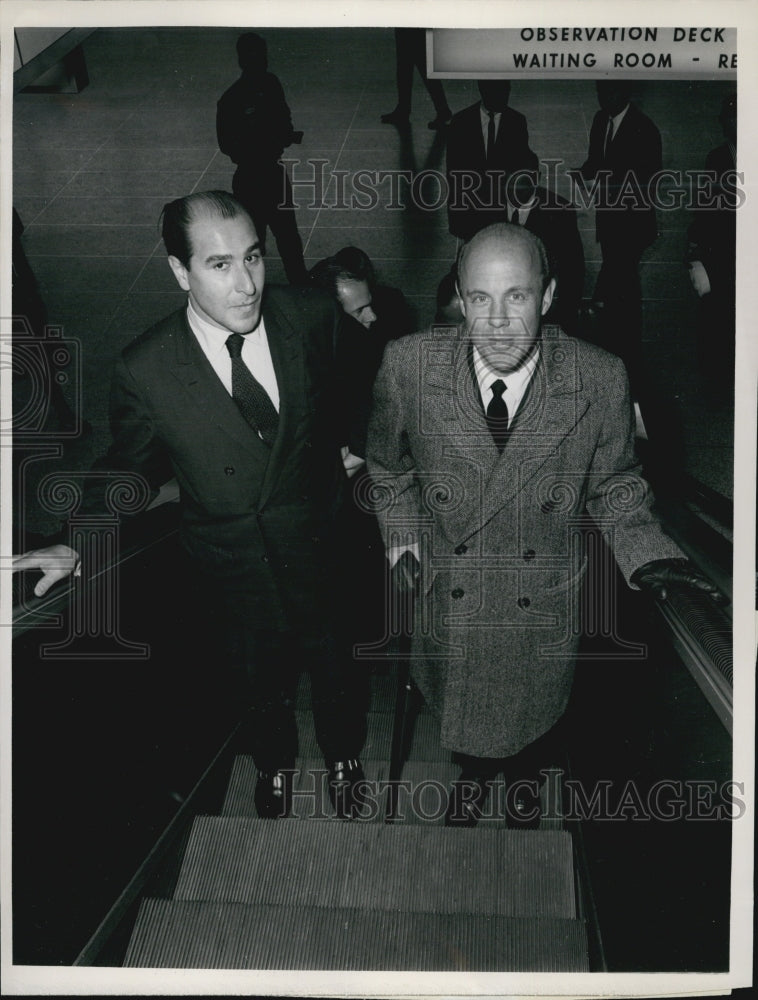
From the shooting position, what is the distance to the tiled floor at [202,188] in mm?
3736

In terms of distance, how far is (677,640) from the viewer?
1842 mm

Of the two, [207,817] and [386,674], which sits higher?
[386,674]

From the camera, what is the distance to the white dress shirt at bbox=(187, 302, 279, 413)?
5.98 ft

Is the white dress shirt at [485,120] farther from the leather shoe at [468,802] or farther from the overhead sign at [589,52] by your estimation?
the leather shoe at [468,802]

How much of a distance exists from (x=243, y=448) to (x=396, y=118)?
4437mm

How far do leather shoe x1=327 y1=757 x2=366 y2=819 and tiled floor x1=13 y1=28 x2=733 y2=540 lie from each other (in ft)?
5.87

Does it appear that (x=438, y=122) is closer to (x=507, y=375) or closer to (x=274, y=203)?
(x=274, y=203)

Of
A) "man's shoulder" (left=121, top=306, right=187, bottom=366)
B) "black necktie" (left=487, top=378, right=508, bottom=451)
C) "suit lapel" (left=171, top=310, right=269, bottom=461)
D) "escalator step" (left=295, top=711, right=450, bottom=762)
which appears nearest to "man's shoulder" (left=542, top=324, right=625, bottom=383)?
"black necktie" (left=487, top=378, right=508, bottom=451)

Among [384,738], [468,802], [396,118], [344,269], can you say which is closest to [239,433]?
[344,269]

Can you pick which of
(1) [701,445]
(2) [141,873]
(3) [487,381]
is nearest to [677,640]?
(3) [487,381]

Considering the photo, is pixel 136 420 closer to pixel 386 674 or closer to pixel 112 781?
pixel 112 781

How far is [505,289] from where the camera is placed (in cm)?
160

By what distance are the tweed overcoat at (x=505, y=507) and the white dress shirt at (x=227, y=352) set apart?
26cm

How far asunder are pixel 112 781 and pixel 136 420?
99cm
